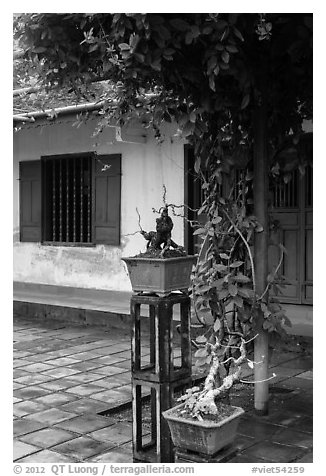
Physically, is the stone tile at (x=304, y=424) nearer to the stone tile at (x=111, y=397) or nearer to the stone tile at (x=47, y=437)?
the stone tile at (x=111, y=397)

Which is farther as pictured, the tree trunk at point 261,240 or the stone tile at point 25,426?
the tree trunk at point 261,240

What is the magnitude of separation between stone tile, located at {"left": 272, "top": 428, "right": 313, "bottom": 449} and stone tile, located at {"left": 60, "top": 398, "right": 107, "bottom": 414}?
1.44m

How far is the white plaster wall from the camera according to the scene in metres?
8.85

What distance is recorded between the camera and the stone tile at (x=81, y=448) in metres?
4.16

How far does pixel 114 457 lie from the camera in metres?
4.11

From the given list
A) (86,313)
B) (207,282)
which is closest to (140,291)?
(207,282)

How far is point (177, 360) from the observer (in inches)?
264

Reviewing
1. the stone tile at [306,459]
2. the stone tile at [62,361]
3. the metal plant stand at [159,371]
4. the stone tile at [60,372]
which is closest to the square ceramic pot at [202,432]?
the metal plant stand at [159,371]

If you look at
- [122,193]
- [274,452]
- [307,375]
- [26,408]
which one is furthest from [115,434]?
[122,193]

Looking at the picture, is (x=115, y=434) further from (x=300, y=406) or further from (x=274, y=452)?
(x=300, y=406)

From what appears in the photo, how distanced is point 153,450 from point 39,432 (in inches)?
37.2

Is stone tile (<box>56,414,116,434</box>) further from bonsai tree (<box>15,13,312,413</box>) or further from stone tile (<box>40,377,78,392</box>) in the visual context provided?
bonsai tree (<box>15,13,312,413</box>)

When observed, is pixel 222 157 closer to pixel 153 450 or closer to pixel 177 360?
pixel 153 450

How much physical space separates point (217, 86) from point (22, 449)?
9.21ft
